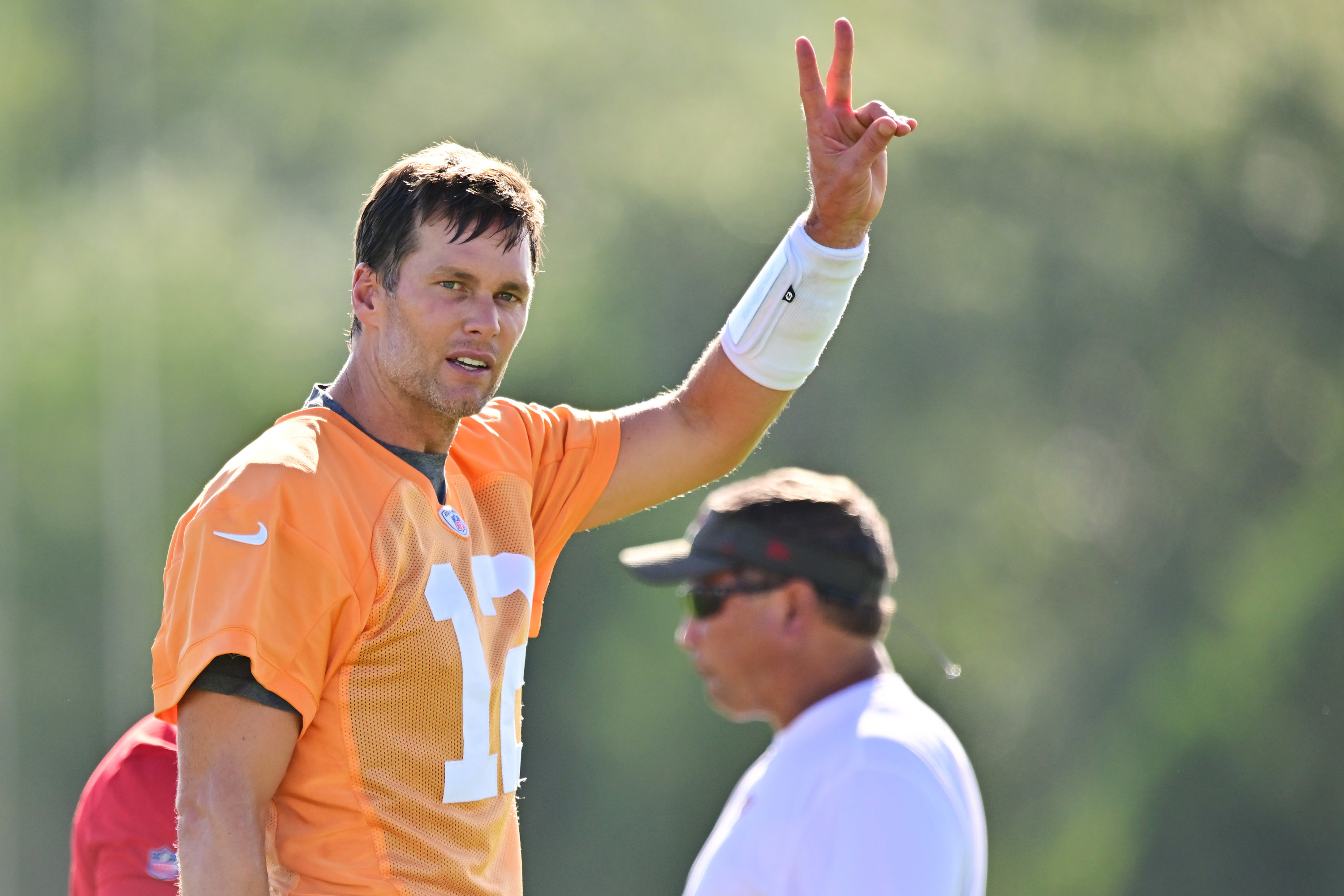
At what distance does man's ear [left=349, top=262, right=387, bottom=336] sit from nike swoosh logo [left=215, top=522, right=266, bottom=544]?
55cm

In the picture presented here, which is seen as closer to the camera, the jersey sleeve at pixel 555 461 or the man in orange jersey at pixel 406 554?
the man in orange jersey at pixel 406 554

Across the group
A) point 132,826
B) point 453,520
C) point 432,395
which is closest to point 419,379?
point 432,395

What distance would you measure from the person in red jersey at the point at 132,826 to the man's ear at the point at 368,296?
815 millimetres

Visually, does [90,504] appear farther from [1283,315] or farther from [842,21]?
[842,21]

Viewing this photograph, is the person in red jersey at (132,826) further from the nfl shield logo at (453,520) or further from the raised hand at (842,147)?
the raised hand at (842,147)

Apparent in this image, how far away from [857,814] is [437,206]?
1.37 m

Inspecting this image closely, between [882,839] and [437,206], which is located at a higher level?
[437,206]

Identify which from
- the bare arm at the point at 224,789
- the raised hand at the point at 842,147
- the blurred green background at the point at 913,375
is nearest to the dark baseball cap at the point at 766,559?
the bare arm at the point at 224,789

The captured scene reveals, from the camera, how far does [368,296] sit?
2.75 m

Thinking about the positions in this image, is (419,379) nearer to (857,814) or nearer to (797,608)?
(797,608)

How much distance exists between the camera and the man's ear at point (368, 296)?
272 cm

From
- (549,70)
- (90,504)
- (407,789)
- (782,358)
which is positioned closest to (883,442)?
(549,70)

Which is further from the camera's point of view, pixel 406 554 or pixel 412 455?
pixel 412 455

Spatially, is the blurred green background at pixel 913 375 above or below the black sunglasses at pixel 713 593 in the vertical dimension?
below
